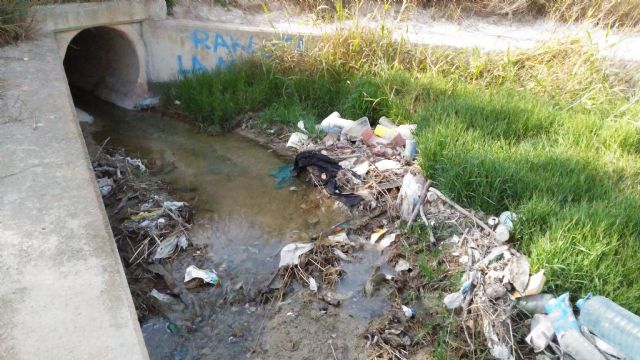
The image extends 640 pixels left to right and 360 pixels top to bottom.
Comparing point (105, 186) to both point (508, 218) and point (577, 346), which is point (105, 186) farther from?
point (577, 346)

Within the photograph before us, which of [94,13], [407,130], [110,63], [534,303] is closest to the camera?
[534,303]

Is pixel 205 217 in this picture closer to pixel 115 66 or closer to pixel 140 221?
pixel 140 221

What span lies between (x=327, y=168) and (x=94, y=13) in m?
3.72

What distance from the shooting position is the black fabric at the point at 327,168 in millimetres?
4320

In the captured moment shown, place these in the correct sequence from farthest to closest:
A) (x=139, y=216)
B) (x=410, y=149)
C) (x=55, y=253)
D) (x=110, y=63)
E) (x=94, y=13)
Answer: (x=110, y=63), (x=94, y=13), (x=410, y=149), (x=139, y=216), (x=55, y=253)

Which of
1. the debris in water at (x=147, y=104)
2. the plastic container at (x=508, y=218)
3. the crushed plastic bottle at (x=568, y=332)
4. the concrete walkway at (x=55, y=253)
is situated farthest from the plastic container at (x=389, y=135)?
the debris in water at (x=147, y=104)

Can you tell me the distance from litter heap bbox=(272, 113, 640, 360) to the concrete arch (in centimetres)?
304

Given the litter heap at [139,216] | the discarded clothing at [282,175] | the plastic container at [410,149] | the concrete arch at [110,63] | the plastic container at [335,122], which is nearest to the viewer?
the litter heap at [139,216]

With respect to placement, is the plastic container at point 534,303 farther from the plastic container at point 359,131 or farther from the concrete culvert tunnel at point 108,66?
the concrete culvert tunnel at point 108,66

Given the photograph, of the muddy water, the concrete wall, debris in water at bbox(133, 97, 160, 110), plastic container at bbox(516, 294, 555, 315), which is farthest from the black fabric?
debris in water at bbox(133, 97, 160, 110)

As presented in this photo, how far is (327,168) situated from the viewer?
466cm

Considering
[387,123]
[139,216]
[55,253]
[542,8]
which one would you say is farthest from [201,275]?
[542,8]

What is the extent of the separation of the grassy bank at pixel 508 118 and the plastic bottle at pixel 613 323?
139 mm

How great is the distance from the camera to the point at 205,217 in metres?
4.29
